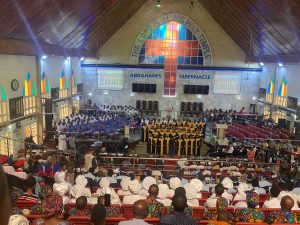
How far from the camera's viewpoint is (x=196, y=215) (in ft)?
19.9

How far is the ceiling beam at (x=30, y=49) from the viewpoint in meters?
14.5

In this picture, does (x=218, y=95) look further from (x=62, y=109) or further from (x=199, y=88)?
(x=62, y=109)

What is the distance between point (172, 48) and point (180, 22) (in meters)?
2.77

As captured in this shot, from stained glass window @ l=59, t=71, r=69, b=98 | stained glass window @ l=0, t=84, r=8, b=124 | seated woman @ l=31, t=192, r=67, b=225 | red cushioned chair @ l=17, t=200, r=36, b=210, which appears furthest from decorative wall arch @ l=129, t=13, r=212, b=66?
seated woman @ l=31, t=192, r=67, b=225

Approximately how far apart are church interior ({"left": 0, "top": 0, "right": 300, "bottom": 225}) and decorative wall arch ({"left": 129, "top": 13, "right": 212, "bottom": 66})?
0.37 ft

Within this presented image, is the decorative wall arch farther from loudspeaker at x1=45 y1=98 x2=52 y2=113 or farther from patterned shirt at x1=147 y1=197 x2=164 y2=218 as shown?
patterned shirt at x1=147 y1=197 x2=164 y2=218

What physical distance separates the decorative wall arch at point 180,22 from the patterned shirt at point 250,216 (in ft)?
91.1

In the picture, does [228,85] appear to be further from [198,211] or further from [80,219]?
[80,219]

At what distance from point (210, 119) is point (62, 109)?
12875mm

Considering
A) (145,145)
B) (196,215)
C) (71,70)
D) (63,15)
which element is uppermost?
(63,15)

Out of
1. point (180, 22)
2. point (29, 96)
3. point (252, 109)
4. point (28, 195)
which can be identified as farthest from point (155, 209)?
point (252, 109)

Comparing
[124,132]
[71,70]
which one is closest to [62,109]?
[71,70]

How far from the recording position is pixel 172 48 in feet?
104

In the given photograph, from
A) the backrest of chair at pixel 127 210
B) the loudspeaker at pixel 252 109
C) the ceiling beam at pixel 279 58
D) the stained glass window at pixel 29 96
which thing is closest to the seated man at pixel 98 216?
the backrest of chair at pixel 127 210
